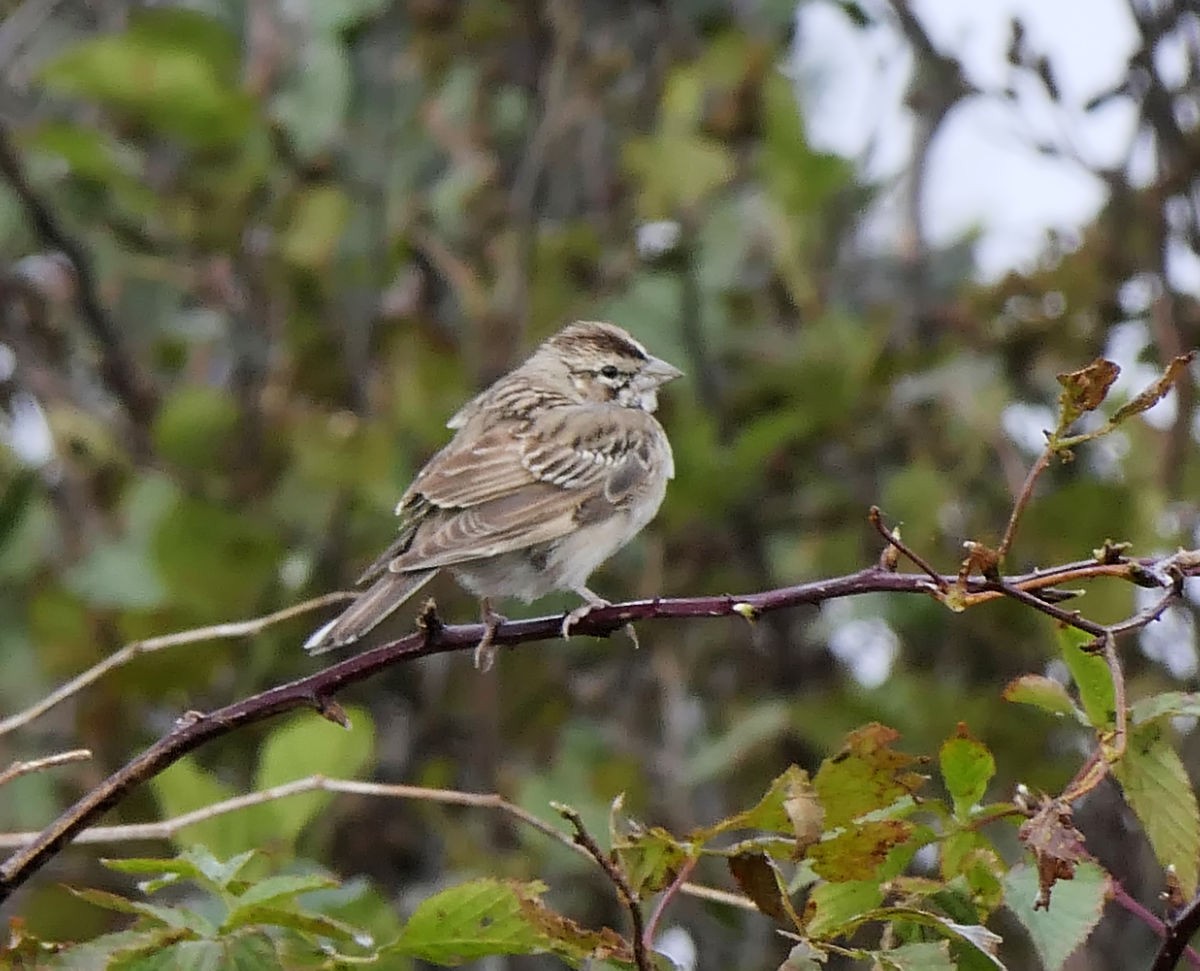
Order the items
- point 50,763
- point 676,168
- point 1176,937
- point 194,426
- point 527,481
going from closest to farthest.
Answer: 1. point 1176,937
2. point 50,763
3. point 527,481
4. point 194,426
5. point 676,168

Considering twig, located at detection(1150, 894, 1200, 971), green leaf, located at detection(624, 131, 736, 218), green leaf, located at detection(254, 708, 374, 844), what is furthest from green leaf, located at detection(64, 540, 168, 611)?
twig, located at detection(1150, 894, 1200, 971)

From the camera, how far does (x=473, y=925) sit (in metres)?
1.93

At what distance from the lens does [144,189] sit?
511cm

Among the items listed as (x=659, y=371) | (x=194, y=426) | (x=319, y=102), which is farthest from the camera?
(x=319, y=102)

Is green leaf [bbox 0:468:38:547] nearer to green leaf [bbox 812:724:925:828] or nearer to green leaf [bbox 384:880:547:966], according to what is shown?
green leaf [bbox 384:880:547:966]

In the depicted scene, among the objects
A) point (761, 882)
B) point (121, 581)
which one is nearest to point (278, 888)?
point (761, 882)

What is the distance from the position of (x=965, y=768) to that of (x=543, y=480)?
229 centimetres

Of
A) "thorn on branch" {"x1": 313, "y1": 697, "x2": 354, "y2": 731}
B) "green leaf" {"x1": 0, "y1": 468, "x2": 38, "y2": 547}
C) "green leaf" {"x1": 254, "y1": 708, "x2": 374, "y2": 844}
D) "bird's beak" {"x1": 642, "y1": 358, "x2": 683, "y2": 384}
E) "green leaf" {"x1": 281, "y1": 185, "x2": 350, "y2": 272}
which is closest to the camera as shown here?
"thorn on branch" {"x1": 313, "y1": 697, "x2": 354, "y2": 731}

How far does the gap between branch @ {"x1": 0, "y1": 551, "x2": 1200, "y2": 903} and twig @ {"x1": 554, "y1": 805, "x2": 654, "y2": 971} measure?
0.30 metres

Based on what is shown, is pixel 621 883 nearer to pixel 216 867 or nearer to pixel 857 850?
pixel 857 850

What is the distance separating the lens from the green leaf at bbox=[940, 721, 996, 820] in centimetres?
192

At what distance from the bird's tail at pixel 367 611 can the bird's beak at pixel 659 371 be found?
114 cm

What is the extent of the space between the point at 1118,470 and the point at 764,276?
4.41ft

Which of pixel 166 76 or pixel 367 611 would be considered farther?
pixel 166 76
